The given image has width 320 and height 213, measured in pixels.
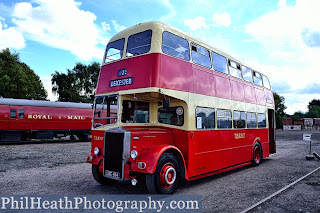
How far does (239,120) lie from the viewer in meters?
9.16

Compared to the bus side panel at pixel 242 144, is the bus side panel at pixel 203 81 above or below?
above

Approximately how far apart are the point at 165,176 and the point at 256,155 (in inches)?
261

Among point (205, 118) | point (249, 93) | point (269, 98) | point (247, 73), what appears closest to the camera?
point (205, 118)

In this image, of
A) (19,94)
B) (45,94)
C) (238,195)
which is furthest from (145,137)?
(45,94)

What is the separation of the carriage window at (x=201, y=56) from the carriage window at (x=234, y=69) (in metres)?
1.62

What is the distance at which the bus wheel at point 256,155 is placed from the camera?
1012 centimetres

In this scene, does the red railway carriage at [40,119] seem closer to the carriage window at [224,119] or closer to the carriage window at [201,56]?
the carriage window at [224,119]

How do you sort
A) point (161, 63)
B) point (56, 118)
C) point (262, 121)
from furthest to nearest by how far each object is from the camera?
point (56, 118)
point (262, 121)
point (161, 63)

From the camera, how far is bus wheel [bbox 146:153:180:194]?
212 inches

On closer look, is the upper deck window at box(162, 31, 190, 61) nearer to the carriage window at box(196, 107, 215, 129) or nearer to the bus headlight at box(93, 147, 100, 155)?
the carriage window at box(196, 107, 215, 129)

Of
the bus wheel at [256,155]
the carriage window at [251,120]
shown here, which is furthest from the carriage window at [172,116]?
the bus wheel at [256,155]

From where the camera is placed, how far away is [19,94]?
2950 centimetres

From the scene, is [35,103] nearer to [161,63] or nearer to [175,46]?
[175,46]

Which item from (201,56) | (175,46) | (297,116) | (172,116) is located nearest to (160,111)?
(172,116)
